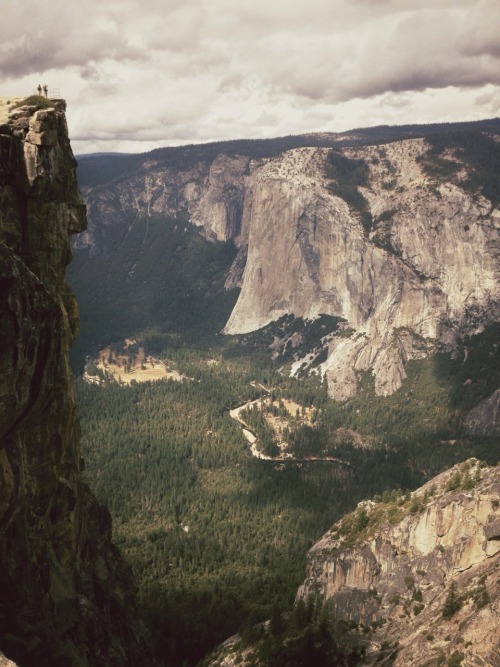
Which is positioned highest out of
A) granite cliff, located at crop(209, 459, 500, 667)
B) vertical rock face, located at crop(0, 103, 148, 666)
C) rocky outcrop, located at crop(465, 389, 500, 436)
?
vertical rock face, located at crop(0, 103, 148, 666)

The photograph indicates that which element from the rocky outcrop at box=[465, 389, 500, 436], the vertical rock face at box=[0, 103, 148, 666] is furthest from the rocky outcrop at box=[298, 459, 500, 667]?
the rocky outcrop at box=[465, 389, 500, 436]

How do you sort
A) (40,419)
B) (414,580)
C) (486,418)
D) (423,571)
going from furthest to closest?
(486,418) < (423,571) < (414,580) < (40,419)

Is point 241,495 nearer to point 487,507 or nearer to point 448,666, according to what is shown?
point 487,507

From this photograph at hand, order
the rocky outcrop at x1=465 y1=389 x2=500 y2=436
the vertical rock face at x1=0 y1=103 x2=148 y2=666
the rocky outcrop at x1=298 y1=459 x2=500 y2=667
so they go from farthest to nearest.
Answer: the rocky outcrop at x1=465 y1=389 x2=500 y2=436
the rocky outcrop at x1=298 y1=459 x2=500 y2=667
the vertical rock face at x1=0 y1=103 x2=148 y2=666

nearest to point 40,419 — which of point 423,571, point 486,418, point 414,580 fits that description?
point 414,580

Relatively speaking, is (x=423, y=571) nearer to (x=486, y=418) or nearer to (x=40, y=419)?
(x=40, y=419)

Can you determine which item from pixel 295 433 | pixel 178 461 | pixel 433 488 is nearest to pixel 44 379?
pixel 433 488

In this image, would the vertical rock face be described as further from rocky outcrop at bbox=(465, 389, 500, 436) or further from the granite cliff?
rocky outcrop at bbox=(465, 389, 500, 436)
